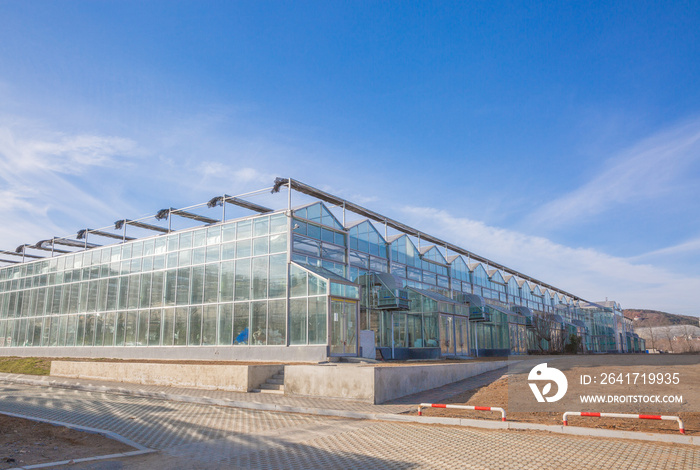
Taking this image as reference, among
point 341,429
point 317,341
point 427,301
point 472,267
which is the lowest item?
point 341,429

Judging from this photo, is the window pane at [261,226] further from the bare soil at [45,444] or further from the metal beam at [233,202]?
the bare soil at [45,444]

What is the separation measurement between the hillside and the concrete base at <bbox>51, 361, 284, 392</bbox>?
151 metres

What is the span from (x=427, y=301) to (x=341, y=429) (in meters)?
21.5

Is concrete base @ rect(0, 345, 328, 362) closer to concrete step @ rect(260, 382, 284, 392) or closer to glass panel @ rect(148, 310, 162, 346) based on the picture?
glass panel @ rect(148, 310, 162, 346)

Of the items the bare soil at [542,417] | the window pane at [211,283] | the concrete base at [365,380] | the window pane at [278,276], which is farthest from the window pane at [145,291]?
the bare soil at [542,417]

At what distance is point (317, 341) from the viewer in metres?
23.4

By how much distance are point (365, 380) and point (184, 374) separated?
30.4 ft

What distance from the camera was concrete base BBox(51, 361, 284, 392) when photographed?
18.4 meters

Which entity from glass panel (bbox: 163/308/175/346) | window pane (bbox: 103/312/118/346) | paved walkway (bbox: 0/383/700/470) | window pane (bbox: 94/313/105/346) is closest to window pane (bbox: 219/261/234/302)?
glass panel (bbox: 163/308/175/346)

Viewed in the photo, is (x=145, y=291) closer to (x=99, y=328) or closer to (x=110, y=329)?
(x=110, y=329)

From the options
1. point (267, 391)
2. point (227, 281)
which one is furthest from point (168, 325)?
point (267, 391)

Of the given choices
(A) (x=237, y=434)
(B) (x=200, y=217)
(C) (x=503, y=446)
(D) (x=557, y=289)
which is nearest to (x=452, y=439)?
(C) (x=503, y=446)

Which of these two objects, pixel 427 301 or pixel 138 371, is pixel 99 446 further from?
pixel 427 301

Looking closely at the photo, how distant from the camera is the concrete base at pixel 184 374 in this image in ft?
60.4
